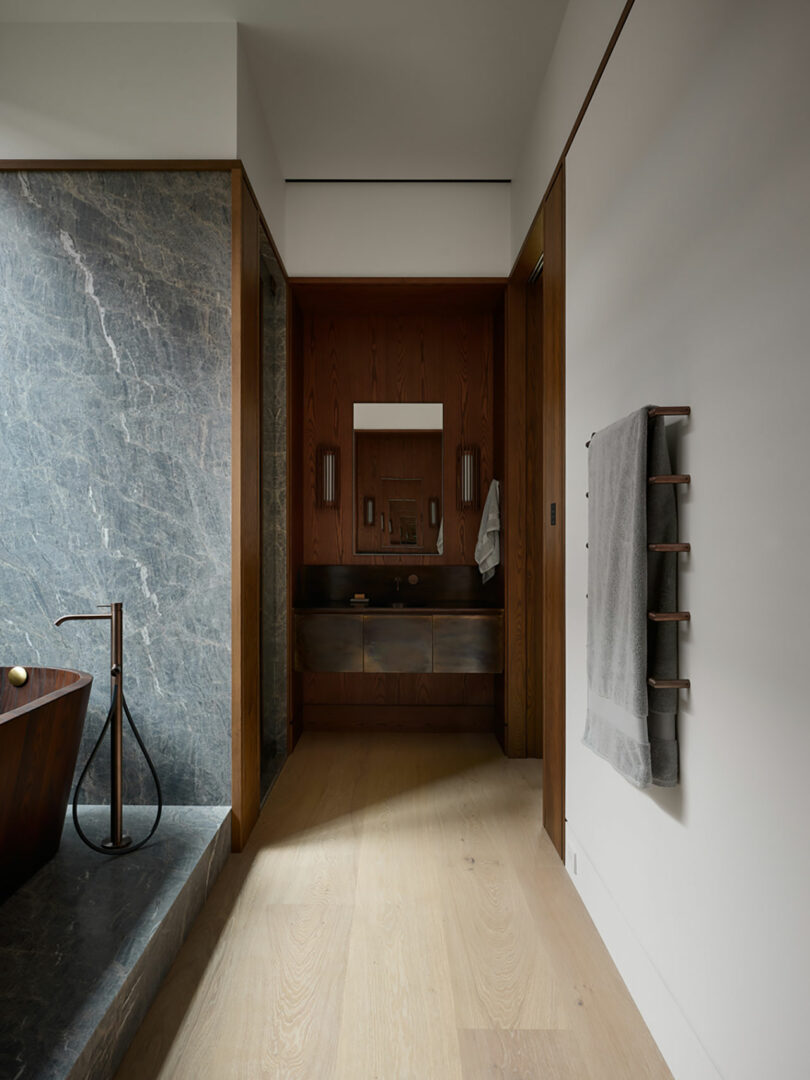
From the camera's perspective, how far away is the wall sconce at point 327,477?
4.37m

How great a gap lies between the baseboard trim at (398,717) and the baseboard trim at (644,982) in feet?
6.53

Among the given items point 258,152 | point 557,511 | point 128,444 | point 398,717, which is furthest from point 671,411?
point 398,717

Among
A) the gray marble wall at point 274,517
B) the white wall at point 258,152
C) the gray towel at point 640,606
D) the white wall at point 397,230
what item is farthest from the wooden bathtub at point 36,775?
the white wall at point 397,230

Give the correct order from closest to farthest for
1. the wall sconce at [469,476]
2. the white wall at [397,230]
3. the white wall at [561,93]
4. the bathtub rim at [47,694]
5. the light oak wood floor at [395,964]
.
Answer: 1. the light oak wood floor at [395,964]
2. the bathtub rim at [47,694]
3. the white wall at [561,93]
4. the white wall at [397,230]
5. the wall sconce at [469,476]

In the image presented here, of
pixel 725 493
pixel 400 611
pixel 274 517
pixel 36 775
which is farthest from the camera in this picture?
pixel 400 611

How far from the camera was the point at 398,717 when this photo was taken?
4441 millimetres

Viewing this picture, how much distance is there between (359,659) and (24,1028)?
2.65m

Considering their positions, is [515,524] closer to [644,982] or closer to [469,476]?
[469,476]

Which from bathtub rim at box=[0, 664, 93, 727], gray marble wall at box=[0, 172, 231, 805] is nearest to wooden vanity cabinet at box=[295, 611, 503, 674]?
gray marble wall at box=[0, 172, 231, 805]

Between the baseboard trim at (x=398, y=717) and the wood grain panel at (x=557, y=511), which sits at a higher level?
the wood grain panel at (x=557, y=511)

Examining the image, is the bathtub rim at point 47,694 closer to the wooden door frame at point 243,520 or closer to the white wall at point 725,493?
the wooden door frame at point 243,520

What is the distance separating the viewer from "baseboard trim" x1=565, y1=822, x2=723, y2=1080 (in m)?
1.47

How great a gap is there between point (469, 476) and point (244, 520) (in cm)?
189

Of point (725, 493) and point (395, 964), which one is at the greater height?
point (725, 493)
